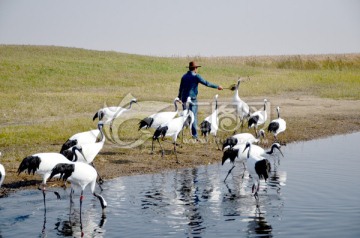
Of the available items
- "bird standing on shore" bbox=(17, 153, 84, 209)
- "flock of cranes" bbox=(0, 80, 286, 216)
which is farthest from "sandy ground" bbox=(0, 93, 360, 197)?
"bird standing on shore" bbox=(17, 153, 84, 209)

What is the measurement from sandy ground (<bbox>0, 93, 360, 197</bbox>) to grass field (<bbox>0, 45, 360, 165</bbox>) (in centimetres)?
201

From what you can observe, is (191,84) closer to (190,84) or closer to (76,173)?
(190,84)

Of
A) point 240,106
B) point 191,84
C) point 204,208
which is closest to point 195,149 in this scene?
point 191,84

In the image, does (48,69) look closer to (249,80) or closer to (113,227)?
(249,80)

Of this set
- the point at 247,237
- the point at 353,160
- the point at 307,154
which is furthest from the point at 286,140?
the point at 247,237

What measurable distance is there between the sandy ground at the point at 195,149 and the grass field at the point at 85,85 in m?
2.01

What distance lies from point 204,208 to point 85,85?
2523cm

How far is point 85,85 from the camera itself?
34406 millimetres

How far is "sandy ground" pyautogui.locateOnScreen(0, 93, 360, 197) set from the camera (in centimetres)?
1321

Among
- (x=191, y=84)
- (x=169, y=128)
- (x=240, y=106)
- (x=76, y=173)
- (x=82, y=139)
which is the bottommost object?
(x=76, y=173)

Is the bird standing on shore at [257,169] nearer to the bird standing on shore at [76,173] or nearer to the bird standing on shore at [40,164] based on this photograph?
the bird standing on shore at [76,173]

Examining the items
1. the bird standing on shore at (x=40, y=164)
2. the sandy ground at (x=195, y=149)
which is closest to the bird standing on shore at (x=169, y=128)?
the sandy ground at (x=195, y=149)

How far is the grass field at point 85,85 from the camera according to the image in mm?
18484

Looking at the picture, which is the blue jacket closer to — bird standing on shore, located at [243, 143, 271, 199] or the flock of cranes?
the flock of cranes
